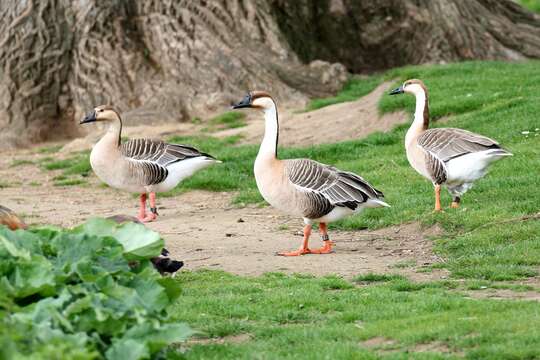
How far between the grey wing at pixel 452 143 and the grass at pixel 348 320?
9.21 ft

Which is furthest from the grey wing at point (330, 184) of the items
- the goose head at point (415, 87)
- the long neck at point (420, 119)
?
the goose head at point (415, 87)

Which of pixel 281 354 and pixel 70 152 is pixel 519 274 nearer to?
pixel 281 354

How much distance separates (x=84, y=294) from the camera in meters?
6.54

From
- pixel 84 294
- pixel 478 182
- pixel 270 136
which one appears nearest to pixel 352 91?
pixel 478 182

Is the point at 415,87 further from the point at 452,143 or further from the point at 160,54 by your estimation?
the point at 160,54

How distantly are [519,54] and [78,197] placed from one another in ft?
37.3

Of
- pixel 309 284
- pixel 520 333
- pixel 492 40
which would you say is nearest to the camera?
pixel 520 333

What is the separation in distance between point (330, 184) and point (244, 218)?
108 inches

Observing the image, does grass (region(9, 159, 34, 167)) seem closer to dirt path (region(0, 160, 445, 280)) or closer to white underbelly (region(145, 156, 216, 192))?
dirt path (region(0, 160, 445, 280))

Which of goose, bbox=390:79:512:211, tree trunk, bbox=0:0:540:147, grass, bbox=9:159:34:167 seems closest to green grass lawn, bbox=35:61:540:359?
goose, bbox=390:79:512:211

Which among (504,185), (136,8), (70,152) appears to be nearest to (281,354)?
(504,185)

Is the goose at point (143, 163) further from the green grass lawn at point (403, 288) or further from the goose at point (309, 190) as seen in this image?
the goose at point (309, 190)

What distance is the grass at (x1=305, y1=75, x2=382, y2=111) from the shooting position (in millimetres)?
20078

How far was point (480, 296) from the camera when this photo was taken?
8789 millimetres
